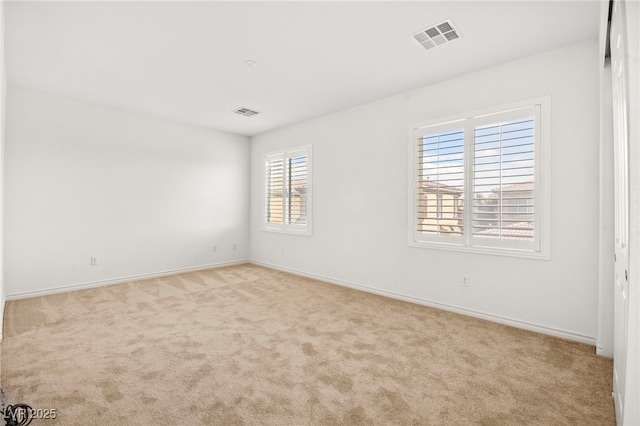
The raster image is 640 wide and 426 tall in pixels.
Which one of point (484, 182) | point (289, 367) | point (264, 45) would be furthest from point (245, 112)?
point (289, 367)

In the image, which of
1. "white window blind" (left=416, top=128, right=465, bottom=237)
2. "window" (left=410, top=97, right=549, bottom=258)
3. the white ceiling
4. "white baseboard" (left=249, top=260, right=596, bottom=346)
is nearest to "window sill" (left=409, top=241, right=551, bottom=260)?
"window" (left=410, top=97, right=549, bottom=258)

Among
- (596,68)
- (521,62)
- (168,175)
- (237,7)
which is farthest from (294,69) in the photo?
(168,175)

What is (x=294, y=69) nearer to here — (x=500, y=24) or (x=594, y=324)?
(x=500, y=24)

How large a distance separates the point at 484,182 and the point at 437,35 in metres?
1.56

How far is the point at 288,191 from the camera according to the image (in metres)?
5.86

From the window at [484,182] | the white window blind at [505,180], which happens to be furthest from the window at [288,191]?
the white window blind at [505,180]

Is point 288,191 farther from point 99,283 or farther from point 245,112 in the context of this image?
point 99,283

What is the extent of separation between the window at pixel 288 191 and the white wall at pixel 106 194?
2.62ft

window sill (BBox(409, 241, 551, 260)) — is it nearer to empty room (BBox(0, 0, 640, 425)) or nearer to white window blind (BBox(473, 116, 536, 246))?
empty room (BBox(0, 0, 640, 425))

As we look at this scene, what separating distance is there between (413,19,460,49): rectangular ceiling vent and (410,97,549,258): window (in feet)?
3.20

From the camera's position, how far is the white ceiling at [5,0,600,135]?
2430 mm

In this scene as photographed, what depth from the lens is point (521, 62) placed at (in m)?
3.16

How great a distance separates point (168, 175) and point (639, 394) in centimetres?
588

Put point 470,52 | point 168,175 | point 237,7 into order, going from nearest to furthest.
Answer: point 237,7 → point 470,52 → point 168,175
